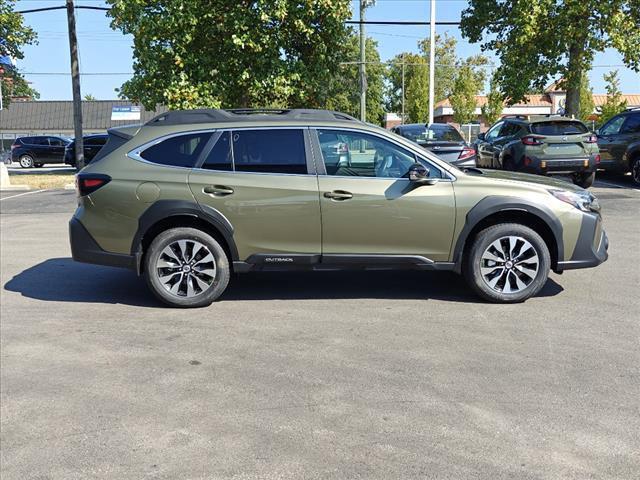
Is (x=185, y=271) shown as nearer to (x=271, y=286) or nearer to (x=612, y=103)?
(x=271, y=286)

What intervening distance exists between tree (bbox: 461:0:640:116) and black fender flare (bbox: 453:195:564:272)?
15201 millimetres

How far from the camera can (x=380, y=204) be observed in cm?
571

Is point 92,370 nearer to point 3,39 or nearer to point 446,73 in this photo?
point 3,39

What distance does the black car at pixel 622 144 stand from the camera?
14.9 m

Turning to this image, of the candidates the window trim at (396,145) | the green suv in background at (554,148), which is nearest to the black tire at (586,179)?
the green suv in background at (554,148)

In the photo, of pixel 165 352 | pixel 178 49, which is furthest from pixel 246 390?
pixel 178 49

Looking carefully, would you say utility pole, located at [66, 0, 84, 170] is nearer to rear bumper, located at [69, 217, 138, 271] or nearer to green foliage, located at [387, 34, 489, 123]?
rear bumper, located at [69, 217, 138, 271]

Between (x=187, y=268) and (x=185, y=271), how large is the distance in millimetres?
34

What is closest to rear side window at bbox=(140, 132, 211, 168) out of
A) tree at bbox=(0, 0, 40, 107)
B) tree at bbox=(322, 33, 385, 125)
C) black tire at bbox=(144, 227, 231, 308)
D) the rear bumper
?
black tire at bbox=(144, 227, 231, 308)

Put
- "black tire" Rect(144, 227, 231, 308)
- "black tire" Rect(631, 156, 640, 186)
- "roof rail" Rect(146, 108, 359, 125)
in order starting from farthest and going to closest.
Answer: "black tire" Rect(631, 156, 640, 186) → "roof rail" Rect(146, 108, 359, 125) → "black tire" Rect(144, 227, 231, 308)

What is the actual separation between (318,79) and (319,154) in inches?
582

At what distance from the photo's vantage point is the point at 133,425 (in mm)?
3562

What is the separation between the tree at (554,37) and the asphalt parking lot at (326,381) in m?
14.8

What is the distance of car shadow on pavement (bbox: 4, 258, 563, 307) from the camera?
624 cm
